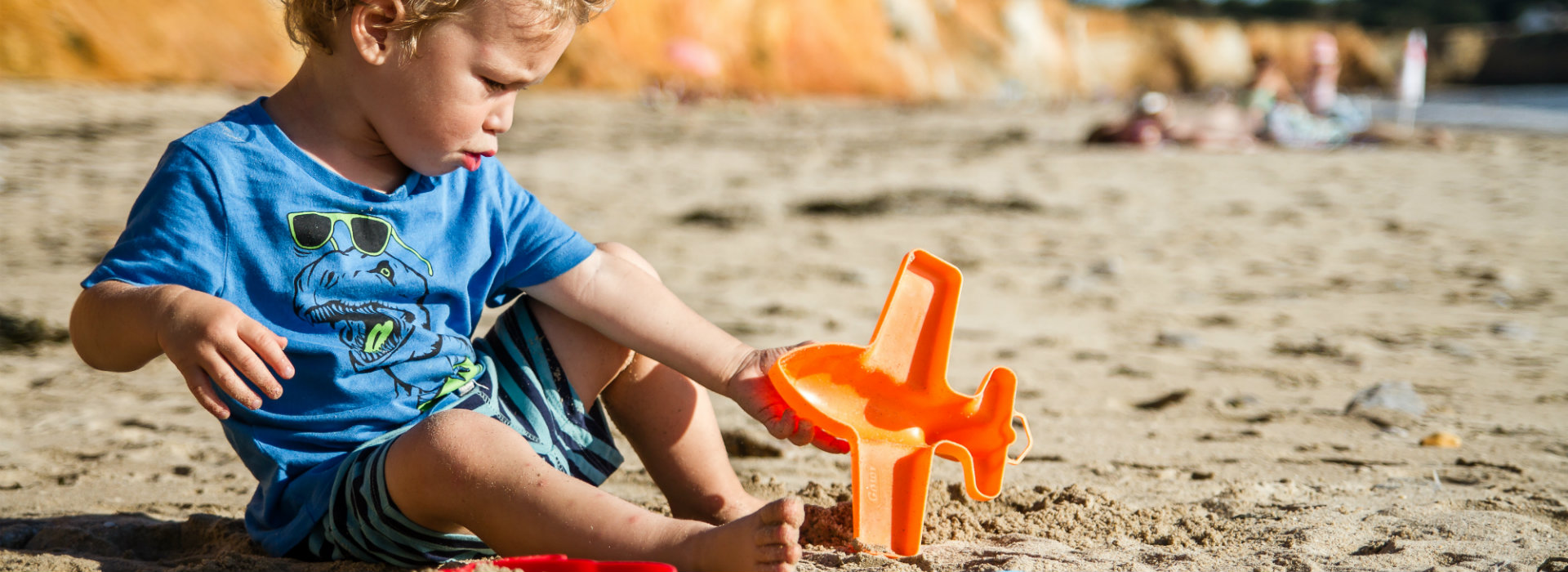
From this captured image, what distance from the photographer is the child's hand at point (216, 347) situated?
1.16 m

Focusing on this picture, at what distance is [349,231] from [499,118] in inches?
10.2

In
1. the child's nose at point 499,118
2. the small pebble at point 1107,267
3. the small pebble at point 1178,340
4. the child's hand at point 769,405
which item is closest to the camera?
the child's nose at point 499,118

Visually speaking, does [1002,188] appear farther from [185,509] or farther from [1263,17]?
[1263,17]

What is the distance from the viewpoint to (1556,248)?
15.5 ft

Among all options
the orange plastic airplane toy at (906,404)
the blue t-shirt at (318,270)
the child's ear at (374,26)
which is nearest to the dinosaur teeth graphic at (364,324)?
the blue t-shirt at (318,270)

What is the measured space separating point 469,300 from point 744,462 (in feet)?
2.66

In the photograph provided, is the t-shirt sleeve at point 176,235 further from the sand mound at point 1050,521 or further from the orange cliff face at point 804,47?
→ the sand mound at point 1050,521

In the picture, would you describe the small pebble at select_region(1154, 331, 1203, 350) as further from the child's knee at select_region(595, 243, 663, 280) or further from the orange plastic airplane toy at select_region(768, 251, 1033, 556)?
the child's knee at select_region(595, 243, 663, 280)

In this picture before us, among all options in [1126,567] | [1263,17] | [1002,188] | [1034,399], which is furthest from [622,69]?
[1263,17]

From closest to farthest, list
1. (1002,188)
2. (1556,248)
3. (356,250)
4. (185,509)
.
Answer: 1. (356,250)
2. (185,509)
3. (1556,248)
4. (1002,188)

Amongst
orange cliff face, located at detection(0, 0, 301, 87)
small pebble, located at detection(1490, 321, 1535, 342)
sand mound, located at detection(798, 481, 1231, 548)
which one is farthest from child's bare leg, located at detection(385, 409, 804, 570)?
orange cliff face, located at detection(0, 0, 301, 87)

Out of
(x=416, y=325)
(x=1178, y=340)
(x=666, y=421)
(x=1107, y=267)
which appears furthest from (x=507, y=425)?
(x=1107, y=267)

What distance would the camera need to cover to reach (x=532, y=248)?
1644 millimetres

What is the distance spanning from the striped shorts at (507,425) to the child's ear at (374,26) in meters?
0.47
